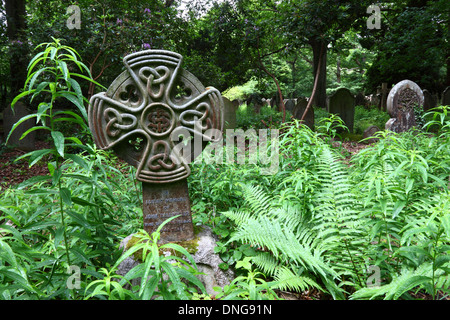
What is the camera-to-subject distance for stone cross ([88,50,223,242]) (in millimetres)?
2674

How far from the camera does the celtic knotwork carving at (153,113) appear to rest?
267 centimetres

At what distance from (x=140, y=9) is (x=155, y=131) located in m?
5.80

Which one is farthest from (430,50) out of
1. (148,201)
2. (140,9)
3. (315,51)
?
(148,201)

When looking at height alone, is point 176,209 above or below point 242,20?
below

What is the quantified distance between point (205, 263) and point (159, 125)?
50.1 inches

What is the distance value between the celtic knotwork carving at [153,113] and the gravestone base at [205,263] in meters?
0.61

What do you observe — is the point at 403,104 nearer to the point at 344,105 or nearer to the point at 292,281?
the point at 344,105

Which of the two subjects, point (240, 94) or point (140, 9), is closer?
point (140, 9)

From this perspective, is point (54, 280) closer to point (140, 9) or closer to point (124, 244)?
point (124, 244)

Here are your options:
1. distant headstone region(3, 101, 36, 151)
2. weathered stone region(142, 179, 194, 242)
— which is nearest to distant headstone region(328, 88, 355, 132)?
weathered stone region(142, 179, 194, 242)

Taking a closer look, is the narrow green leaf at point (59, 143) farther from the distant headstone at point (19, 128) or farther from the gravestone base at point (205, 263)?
the distant headstone at point (19, 128)

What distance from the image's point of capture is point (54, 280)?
5.80ft

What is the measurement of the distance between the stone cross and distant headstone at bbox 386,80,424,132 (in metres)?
5.68

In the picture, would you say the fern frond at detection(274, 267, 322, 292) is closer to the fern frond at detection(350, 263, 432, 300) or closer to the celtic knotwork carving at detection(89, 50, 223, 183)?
the fern frond at detection(350, 263, 432, 300)
